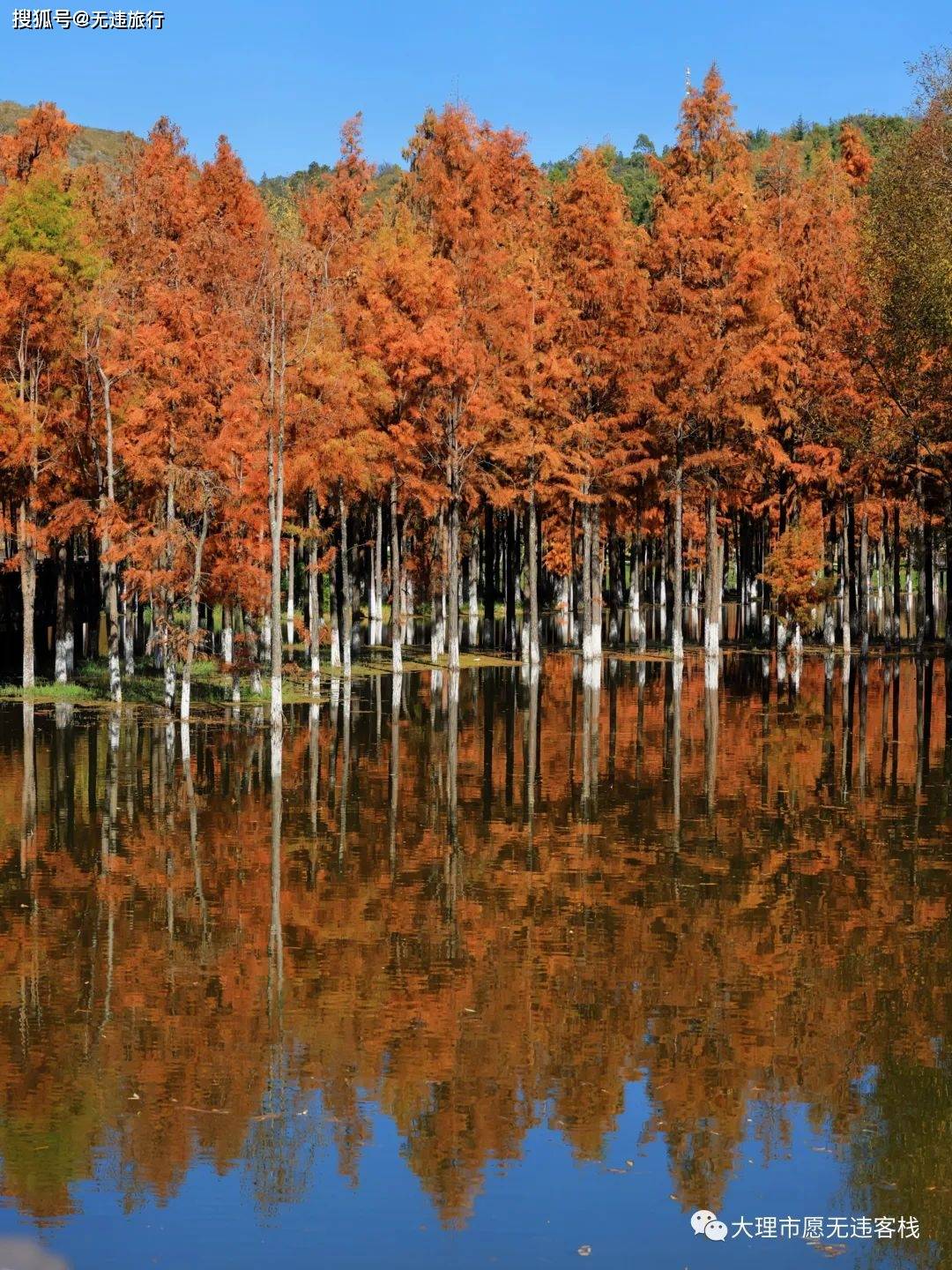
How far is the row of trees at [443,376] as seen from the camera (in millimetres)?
45156

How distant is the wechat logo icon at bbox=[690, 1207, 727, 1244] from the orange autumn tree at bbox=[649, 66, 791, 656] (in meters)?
45.4

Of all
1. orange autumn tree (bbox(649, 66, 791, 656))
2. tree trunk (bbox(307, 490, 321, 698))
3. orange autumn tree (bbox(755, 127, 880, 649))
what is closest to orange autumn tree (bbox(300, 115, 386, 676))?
tree trunk (bbox(307, 490, 321, 698))

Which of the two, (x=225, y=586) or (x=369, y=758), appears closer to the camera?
(x=369, y=758)

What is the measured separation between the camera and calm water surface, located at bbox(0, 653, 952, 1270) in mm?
12008

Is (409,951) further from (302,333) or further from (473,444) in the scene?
(473,444)

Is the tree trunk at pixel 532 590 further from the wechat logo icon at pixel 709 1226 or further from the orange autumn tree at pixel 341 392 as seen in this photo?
the wechat logo icon at pixel 709 1226

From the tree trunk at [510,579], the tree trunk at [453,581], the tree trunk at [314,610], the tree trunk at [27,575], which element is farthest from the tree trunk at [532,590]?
the tree trunk at [27,575]

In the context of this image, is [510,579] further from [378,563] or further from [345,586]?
[345,586]

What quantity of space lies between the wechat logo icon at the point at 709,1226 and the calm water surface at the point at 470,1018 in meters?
0.08

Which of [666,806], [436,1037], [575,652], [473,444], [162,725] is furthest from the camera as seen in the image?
[575,652]

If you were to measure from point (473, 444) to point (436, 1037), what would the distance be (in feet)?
140

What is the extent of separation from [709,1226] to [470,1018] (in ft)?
16.5

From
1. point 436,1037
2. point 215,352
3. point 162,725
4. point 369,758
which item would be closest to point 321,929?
point 436,1037

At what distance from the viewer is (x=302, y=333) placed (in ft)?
141
